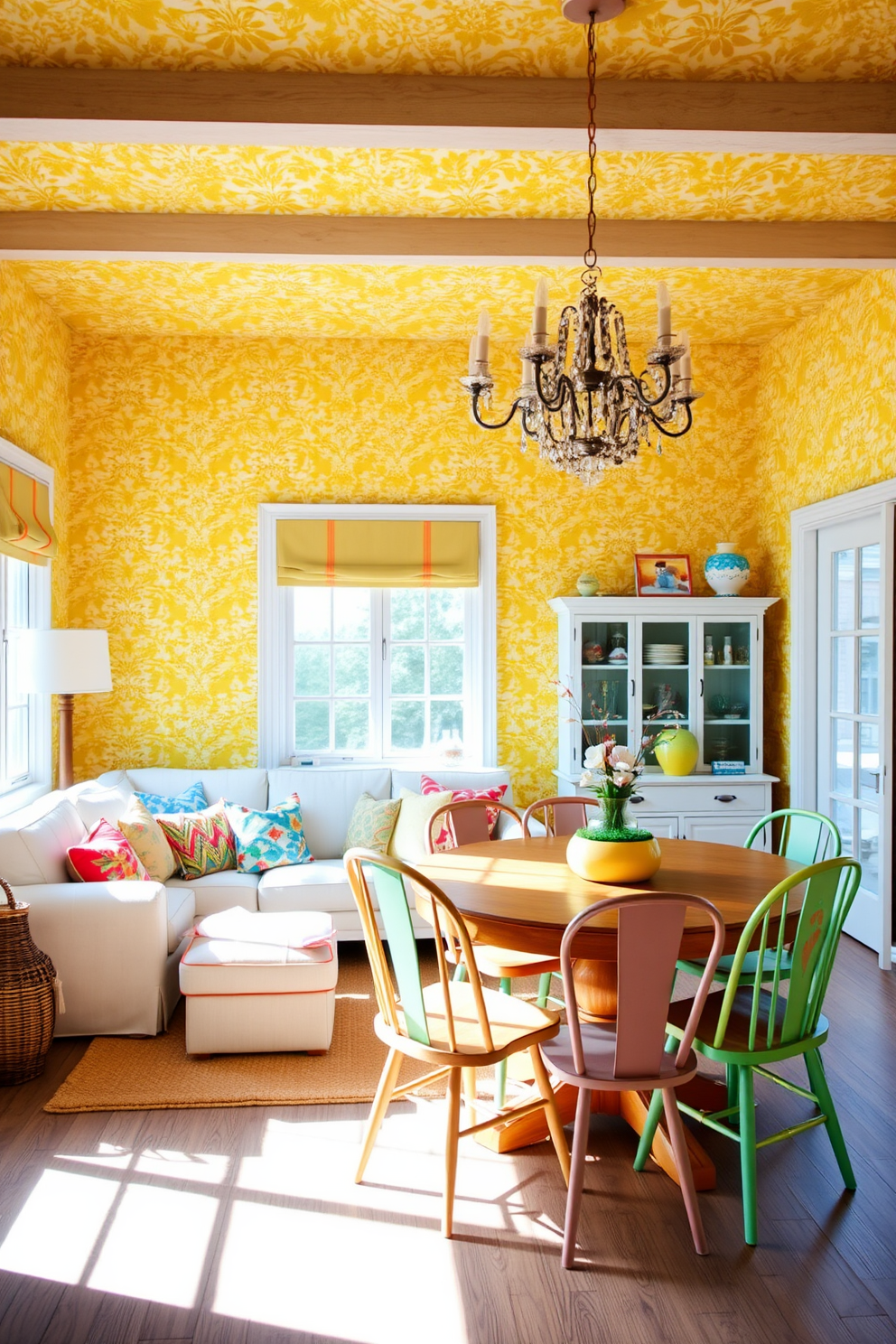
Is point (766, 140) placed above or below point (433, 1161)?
above

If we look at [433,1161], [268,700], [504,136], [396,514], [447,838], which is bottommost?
[433,1161]

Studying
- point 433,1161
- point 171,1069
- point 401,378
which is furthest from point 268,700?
point 433,1161

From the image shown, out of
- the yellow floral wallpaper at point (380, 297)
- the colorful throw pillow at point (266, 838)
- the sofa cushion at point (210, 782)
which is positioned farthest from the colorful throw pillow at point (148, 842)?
the yellow floral wallpaper at point (380, 297)

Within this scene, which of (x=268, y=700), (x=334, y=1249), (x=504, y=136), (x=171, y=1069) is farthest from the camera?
(x=268, y=700)

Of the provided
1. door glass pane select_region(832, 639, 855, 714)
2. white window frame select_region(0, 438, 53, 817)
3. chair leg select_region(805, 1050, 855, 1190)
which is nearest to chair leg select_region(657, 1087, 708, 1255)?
chair leg select_region(805, 1050, 855, 1190)

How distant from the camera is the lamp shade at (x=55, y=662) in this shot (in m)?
4.40

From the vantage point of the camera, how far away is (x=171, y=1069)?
3383 millimetres

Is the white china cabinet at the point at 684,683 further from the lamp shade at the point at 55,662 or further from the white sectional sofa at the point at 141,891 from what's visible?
the lamp shade at the point at 55,662

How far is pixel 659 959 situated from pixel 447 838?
236 centimetres

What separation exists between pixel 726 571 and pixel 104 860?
3.62 m

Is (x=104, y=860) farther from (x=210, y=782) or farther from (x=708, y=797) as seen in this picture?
(x=708, y=797)

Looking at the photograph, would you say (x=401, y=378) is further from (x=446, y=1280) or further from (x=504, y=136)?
(x=446, y=1280)

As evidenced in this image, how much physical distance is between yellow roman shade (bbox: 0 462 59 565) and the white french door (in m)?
3.94

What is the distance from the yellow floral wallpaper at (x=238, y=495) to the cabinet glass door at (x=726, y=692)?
74 cm
